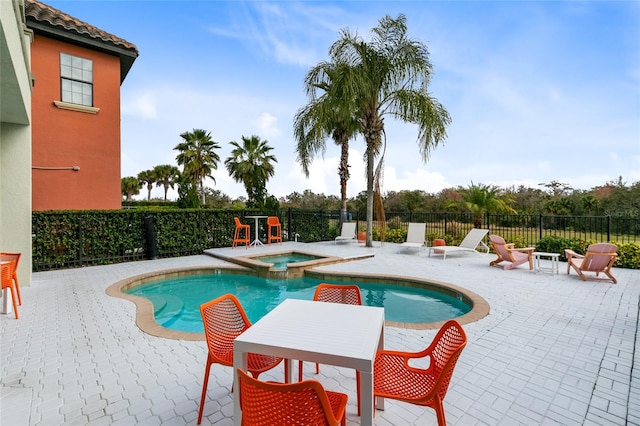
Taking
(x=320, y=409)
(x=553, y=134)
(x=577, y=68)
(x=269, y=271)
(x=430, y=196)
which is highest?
(x=577, y=68)

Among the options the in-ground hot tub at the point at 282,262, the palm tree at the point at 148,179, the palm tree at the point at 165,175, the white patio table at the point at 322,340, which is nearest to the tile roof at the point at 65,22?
the in-ground hot tub at the point at 282,262

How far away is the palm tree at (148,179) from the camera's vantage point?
41659 mm

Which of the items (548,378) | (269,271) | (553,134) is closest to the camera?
(548,378)

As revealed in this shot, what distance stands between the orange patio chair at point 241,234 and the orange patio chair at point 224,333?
861cm

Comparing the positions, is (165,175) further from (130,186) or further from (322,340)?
(322,340)

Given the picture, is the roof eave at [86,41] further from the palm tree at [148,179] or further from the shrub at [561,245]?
the palm tree at [148,179]

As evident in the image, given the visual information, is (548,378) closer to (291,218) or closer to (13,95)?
(13,95)

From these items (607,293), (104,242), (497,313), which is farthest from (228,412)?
(104,242)

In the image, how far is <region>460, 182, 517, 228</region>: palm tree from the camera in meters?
12.1

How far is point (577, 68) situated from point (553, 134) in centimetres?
459

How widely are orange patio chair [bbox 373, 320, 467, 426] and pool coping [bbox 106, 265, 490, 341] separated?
6.46 feet

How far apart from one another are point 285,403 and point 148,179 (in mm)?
46934

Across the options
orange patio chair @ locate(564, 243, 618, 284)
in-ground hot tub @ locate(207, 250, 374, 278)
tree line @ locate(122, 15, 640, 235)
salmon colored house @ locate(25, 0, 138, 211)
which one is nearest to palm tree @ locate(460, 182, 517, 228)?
tree line @ locate(122, 15, 640, 235)

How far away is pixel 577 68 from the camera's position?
9633 millimetres
